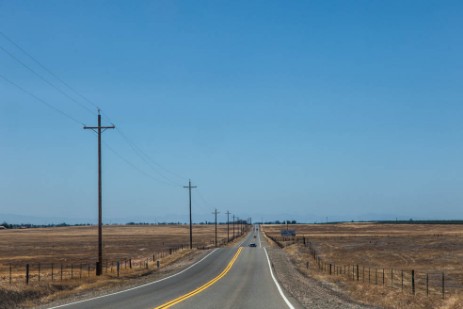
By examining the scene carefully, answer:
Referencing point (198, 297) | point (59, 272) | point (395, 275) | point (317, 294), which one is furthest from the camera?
point (395, 275)

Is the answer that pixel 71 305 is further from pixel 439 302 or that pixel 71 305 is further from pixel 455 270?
pixel 455 270

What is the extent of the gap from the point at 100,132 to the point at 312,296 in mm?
19702

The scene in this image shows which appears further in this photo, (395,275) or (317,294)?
(395,275)

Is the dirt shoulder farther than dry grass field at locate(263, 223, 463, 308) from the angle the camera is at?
No

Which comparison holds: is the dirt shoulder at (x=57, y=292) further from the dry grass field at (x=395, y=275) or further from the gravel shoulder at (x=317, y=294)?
the dry grass field at (x=395, y=275)

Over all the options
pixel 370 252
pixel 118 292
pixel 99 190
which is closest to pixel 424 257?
pixel 370 252

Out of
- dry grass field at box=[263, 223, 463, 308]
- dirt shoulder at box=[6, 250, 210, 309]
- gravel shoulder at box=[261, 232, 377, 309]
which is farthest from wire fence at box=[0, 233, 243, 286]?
dry grass field at box=[263, 223, 463, 308]

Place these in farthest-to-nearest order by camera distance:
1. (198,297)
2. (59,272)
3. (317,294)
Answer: (59,272) → (317,294) → (198,297)

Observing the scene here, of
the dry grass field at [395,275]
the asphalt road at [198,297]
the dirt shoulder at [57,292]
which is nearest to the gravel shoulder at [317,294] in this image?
the asphalt road at [198,297]

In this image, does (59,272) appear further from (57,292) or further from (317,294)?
(317,294)

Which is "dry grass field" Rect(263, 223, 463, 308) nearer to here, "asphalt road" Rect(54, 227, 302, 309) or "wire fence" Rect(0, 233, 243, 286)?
"asphalt road" Rect(54, 227, 302, 309)

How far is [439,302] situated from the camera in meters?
23.3

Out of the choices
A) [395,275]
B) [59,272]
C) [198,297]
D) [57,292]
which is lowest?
[395,275]

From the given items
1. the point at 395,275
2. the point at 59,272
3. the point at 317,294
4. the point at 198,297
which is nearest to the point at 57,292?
the point at 198,297
